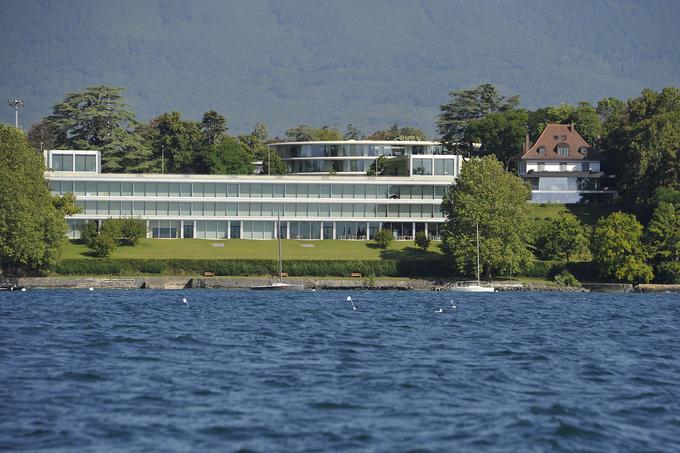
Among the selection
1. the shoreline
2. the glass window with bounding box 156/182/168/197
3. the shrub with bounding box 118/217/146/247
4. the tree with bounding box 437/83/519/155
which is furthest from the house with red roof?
the shrub with bounding box 118/217/146/247

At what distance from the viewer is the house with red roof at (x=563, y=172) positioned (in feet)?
505

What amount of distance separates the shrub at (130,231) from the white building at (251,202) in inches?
383

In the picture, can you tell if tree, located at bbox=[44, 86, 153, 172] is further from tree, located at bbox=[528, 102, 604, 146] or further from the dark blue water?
the dark blue water

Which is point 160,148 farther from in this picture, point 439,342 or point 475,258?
point 439,342

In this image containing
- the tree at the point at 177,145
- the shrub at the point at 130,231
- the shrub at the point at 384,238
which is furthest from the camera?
the tree at the point at 177,145

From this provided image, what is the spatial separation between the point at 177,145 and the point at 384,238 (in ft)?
189

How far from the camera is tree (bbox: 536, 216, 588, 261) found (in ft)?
374

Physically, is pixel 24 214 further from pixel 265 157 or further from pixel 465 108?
pixel 465 108

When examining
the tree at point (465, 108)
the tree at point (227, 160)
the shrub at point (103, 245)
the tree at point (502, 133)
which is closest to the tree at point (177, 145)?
the tree at point (227, 160)

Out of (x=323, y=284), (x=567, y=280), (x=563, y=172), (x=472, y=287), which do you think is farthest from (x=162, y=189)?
(x=563, y=172)

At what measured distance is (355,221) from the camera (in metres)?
134

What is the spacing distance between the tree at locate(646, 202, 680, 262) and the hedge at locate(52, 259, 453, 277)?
2047 cm

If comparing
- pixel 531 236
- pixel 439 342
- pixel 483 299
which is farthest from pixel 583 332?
pixel 531 236

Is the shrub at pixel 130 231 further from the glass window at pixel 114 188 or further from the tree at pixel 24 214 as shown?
the tree at pixel 24 214
